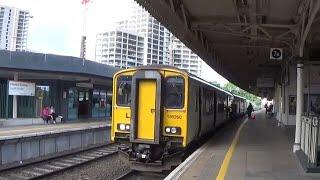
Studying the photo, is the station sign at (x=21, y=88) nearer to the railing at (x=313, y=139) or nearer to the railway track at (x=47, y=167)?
the railway track at (x=47, y=167)

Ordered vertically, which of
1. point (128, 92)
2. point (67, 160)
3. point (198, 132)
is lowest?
point (67, 160)

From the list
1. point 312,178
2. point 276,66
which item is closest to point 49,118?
point 276,66

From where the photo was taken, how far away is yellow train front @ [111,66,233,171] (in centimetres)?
1416

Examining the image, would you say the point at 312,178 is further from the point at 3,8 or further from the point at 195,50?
the point at 3,8

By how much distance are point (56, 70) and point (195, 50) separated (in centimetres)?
1086

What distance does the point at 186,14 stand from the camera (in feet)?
64.7

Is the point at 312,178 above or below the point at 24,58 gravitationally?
below

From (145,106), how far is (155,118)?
0.48m

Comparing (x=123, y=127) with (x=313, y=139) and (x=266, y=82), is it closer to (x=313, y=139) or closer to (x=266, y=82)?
(x=313, y=139)

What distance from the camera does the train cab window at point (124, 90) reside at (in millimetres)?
14797

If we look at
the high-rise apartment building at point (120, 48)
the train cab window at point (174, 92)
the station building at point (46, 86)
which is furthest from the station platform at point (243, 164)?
the high-rise apartment building at point (120, 48)

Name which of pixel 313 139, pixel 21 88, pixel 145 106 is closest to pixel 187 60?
pixel 21 88

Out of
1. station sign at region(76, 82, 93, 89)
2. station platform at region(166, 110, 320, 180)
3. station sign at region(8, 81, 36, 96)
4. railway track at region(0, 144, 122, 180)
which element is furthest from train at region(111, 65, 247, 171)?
station sign at region(76, 82, 93, 89)

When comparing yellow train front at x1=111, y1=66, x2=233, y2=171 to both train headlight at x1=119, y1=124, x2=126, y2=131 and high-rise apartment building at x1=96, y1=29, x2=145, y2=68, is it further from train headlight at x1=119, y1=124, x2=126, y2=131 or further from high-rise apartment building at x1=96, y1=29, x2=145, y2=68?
high-rise apartment building at x1=96, y1=29, x2=145, y2=68
